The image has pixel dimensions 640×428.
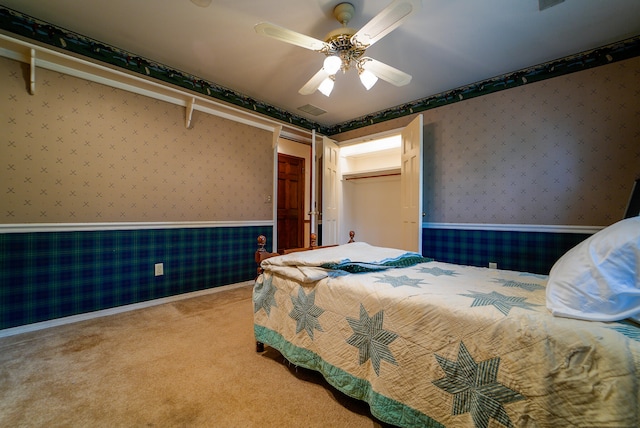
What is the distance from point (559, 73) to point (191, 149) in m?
4.07

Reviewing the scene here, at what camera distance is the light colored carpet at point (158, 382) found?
1235 mm

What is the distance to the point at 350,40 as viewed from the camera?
1.96 metres

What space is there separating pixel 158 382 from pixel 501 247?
3.46 meters

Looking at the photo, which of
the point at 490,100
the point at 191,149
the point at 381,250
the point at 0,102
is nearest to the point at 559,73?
the point at 490,100

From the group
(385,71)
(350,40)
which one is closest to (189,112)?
(350,40)

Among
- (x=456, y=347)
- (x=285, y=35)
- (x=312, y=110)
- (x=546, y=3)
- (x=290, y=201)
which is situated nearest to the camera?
(x=456, y=347)

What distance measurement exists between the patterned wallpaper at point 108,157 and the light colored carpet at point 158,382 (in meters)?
1.11

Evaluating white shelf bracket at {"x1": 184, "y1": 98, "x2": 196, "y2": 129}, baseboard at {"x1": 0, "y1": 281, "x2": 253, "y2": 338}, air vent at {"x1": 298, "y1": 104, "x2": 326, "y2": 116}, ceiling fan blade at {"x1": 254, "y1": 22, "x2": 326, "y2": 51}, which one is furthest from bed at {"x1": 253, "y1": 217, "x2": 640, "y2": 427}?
air vent at {"x1": 298, "y1": 104, "x2": 326, "y2": 116}

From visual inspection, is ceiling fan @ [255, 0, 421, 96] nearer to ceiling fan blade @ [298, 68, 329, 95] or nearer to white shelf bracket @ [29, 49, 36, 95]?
ceiling fan blade @ [298, 68, 329, 95]

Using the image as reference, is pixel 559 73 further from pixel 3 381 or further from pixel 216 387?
pixel 3 381

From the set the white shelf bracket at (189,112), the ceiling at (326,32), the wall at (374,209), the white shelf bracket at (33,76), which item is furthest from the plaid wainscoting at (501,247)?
the white shelf bracket at (33,76)

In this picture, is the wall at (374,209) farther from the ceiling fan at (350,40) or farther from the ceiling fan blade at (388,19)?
the ceiling fan blade at (388,19)

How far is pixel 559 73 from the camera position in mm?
2707

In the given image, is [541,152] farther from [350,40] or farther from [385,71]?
[350,40]
